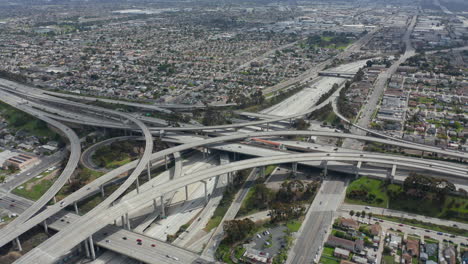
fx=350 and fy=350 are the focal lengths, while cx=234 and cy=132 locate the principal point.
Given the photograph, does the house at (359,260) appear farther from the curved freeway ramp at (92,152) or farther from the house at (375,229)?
the curved freeway ramp at (92,152)

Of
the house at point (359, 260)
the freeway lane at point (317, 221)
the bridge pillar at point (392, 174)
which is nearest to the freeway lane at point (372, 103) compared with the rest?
the bridge pillar at point (392, 174)

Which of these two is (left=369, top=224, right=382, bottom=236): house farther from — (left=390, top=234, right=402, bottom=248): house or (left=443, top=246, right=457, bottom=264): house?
(left=443, top=246, right=457, bottom=264): house

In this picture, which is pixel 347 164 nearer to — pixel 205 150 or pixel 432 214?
pixel 432 214

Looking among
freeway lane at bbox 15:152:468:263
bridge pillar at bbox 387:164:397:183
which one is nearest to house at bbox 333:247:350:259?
freeway lane at bbox 15:152:468:263

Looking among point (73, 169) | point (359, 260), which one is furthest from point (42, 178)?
point (359, 260)

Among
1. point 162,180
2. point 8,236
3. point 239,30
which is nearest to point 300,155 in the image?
point 162,180

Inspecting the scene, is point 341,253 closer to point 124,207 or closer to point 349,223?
point 349,223
